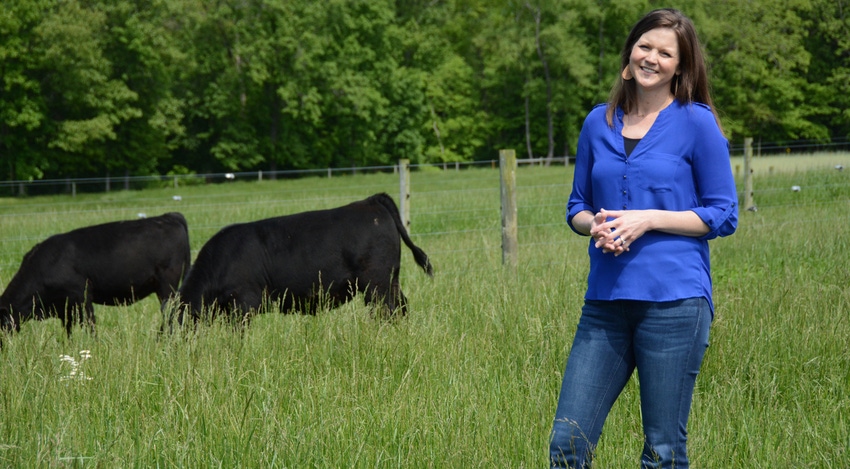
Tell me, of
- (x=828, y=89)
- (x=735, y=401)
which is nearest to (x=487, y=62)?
(x=828, y=89)

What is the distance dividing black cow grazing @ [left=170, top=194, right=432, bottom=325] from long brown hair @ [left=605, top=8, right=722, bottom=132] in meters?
3.74

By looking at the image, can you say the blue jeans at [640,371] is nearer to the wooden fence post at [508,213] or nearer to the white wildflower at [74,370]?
→ the white wildflower at [74,370]

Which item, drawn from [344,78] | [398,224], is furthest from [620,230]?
[344,78]

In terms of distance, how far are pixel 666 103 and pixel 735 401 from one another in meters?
2.06

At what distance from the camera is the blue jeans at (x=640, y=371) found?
2.85 m

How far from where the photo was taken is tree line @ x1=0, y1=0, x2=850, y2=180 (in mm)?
39406

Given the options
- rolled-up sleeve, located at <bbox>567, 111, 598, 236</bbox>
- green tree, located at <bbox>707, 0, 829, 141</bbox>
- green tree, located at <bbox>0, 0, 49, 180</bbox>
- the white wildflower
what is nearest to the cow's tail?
the white wildflower

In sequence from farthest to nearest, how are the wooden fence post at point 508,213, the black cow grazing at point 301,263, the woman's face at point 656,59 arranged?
the wooden fence post at point 508,213 < the black cow grazing at point 301,263 < the woman's face at point 656,59

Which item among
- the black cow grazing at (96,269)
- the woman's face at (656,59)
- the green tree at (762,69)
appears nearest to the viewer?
the woman's face at (656,59)

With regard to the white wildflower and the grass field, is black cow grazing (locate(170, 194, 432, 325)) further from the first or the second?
the white wildflower

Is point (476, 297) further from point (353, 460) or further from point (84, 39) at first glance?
point (84, 39)

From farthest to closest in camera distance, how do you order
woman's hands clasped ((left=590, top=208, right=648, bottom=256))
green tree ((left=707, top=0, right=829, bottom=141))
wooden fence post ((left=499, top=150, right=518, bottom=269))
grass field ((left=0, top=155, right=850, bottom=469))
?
green tree ((left=707, top=0, right=829, bottom=141)) → wooden fence post ((left=499, top=150, right=518, bottom=269)) → grass field ((left=0, top=155, right=850, bottom=469)) → woman's hands clasped ((left=590, top=208, right=648, bottom=256))

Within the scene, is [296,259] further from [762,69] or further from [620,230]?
[762,69]

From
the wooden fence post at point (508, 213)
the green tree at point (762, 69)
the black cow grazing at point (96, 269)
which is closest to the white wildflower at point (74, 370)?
the black cow grazing at point (96, 269)
